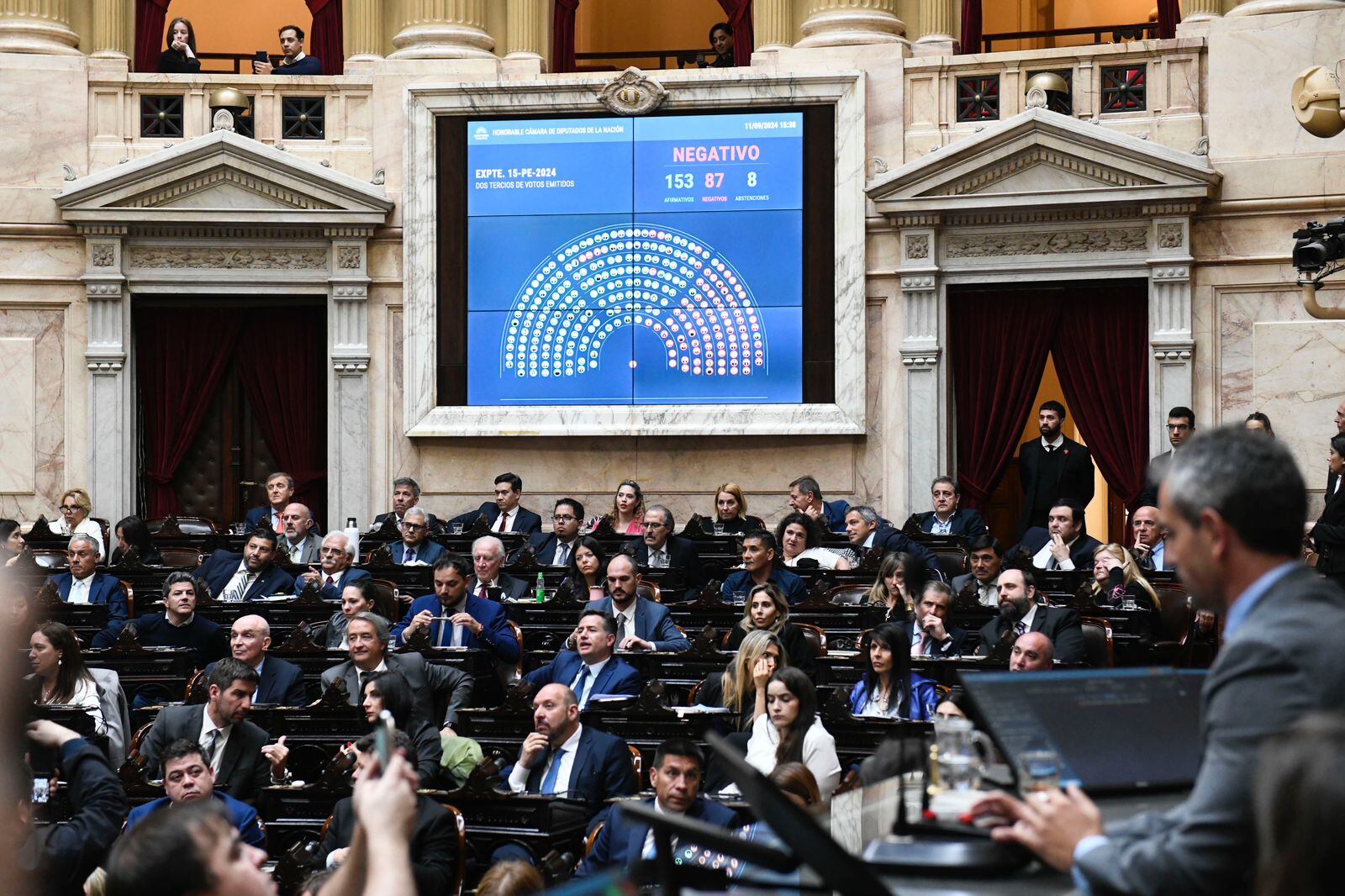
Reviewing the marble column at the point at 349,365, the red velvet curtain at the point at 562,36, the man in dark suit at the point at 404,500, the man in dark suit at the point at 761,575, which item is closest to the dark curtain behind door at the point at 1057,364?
the man in dark suit at the point at 761,575

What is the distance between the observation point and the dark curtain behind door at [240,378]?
1434 cm

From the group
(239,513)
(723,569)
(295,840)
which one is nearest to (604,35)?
(239,513)

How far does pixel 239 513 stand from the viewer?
1455 cm

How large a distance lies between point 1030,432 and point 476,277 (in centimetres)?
541

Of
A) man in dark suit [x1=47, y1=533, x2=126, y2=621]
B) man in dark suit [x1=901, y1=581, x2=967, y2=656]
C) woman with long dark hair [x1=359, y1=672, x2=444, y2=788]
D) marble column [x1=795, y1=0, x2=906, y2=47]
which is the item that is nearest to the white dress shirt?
woman with long dark hair [x1=359, y1=672, x2=444, y2=788]

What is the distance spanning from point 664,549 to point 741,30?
17.4ft

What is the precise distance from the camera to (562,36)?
15.0 m

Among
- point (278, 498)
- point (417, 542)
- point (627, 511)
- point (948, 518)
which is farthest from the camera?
point (278, 498)

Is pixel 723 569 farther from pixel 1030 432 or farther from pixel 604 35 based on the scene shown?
pixel 604 35

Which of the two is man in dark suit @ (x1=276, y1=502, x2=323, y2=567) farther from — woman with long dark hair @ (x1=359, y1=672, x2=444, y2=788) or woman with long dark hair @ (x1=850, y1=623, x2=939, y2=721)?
woman with long dark hair @ (x1=850, y1=623, x2=939, y2=721)

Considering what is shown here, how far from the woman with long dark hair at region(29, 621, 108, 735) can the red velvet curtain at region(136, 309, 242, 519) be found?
6760mm

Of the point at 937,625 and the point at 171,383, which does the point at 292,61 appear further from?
the point at 937,625

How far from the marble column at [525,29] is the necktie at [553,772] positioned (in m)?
8.77

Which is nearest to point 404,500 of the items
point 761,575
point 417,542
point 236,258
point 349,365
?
point 417,542
